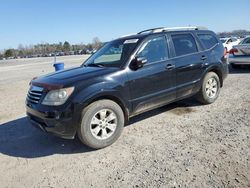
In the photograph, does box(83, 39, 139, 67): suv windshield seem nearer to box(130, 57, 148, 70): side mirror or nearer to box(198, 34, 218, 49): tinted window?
box(130, 57, 148, 70): side mirror

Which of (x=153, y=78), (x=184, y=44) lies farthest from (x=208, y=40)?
(x=153, y=78)

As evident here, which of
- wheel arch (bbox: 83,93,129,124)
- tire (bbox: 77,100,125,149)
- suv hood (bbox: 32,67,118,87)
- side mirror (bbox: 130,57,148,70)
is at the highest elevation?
side mirror (bbox: 130,57,148,70)

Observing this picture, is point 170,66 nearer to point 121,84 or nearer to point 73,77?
point 121,84

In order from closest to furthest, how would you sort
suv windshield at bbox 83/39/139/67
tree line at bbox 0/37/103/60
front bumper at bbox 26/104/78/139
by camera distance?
1. front bumper at bbox 26/104/78/139
2. suv windshield at bbox 83/39/139/67
3. tree line at bbox 0/37/103/60

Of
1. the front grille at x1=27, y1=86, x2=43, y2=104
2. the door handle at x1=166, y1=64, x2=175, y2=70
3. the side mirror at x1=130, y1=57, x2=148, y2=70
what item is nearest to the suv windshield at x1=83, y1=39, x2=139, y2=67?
the side mirror at x1=130, y1=57, x2=148, y2=70

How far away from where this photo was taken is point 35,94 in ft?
13.6

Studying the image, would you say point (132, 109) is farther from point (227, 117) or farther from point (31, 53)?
point (31, 53)

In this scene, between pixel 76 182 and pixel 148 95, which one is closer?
pixel 76 182

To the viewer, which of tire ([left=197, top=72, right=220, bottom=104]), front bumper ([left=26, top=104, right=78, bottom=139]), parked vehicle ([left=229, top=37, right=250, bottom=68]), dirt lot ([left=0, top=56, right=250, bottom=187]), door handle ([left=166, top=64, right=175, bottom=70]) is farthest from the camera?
parked vehicle ([left=229, top=37, right=250, bottom=68])

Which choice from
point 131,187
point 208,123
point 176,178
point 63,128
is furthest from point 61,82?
point 208,123

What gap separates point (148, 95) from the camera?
4605 millimetres

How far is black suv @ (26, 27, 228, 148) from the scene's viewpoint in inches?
149

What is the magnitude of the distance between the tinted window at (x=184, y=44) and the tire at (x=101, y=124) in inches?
79.8

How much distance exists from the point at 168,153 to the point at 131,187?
0.99m
